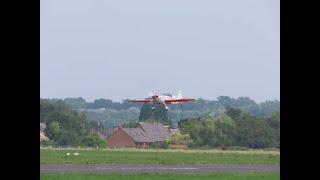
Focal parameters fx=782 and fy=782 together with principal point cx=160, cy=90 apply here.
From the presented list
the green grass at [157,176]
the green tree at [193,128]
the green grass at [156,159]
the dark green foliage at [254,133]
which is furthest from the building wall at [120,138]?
the green grass at [157,176]

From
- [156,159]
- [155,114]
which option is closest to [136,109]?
[155,114]

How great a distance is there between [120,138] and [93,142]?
4.53 m

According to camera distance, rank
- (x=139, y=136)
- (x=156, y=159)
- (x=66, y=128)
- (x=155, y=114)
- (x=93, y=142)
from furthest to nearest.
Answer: (x=155, y=114) → (x=139, y=136) → (x=93, y=142) → (x=66, y=128) → (x=156, y=159)

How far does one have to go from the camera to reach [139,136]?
135 ft

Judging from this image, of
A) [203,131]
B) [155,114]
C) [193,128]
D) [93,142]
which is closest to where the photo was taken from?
Result: [93,142]

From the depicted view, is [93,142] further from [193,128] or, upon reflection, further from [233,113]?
[233,113]

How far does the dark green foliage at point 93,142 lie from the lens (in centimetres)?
3634

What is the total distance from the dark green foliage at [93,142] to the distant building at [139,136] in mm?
2908

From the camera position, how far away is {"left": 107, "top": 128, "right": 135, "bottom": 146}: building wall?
40.6 meters

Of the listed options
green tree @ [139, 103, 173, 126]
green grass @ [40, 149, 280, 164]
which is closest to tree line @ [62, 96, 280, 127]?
green tree @ [139, 103, 173, 126]
